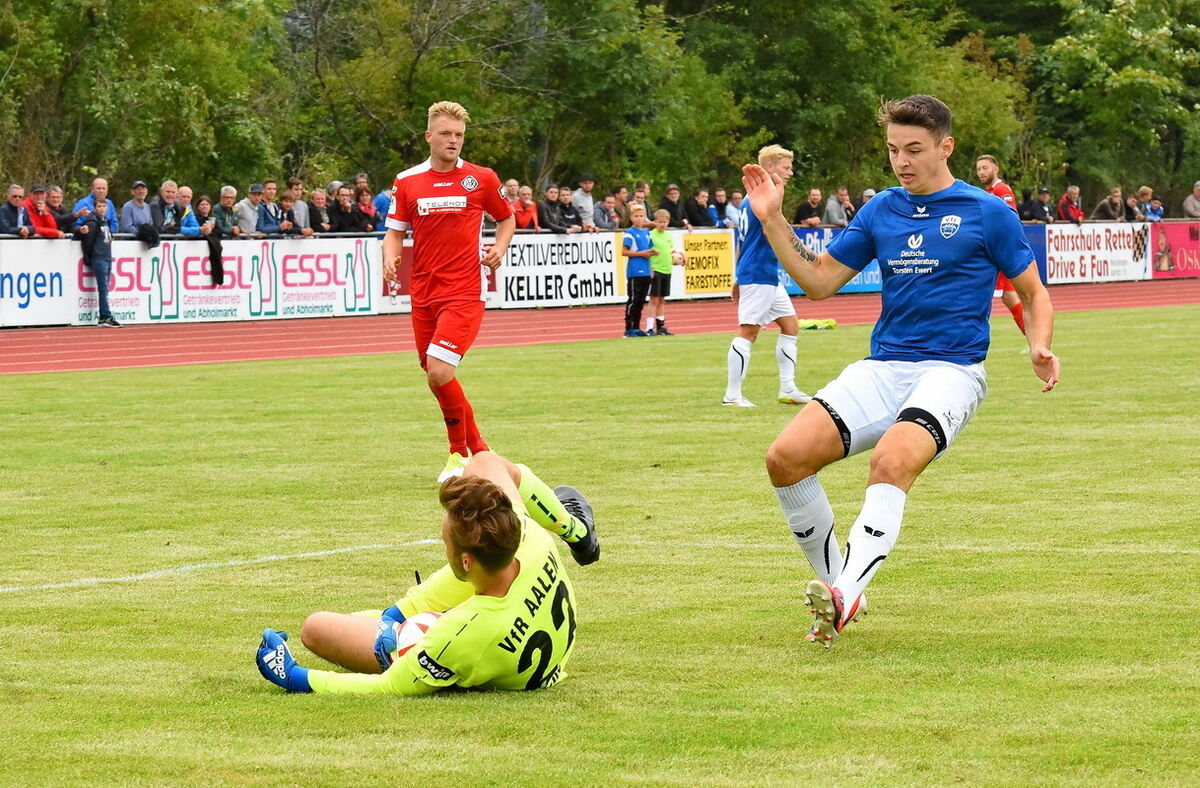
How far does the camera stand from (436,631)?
20.2 feet

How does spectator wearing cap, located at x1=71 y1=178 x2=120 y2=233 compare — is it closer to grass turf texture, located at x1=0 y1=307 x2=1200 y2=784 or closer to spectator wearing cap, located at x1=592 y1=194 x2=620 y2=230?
grass turf texture, located at x1=0 y1=307 x2=1200 y2=784

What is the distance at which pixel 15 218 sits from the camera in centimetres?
2655

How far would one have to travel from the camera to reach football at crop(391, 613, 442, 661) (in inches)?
252

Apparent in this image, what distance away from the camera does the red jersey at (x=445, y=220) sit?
1259cm

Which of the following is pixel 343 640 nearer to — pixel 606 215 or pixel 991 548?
pixel 991 548

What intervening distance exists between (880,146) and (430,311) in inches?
1723

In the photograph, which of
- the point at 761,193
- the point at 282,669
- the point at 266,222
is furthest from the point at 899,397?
Answer: the point at 266,222

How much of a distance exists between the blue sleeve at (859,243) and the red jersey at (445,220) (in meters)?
5.27

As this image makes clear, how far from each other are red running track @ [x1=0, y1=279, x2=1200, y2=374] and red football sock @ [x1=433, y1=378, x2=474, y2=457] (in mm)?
10733

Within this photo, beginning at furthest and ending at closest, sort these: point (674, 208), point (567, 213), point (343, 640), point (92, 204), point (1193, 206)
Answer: point (1193, 206)
point (674, 208)
point (567, 213)
point (92, 204)
point (343, 640)

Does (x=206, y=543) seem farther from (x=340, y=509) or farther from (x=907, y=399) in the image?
(x=907, y=399)

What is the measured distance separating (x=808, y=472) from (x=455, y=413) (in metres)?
5.28

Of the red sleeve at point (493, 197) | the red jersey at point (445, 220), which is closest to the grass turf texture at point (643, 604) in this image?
the red jersey at point (445, 220)

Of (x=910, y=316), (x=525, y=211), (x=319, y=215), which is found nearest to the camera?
(x=910, y=316)
